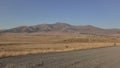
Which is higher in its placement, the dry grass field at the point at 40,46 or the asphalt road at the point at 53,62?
the asphalt road at the point at 53,62

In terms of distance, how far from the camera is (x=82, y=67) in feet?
51.4

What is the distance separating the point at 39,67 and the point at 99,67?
4430 mm

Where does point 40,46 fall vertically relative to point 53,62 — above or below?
below

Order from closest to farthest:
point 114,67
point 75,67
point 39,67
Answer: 1. point 39,67
2. point 75,67
3. point 114,67

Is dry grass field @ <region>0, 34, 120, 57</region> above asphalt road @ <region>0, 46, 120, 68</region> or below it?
below

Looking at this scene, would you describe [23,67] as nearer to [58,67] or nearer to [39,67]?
[39,67]

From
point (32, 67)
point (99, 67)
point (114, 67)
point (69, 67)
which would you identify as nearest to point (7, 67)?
point (32, 67)

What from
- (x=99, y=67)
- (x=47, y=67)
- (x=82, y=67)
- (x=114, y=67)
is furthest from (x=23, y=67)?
(x=114, y=67)

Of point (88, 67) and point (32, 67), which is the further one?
point (88, 67)

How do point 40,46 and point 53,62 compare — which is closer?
point 53,62

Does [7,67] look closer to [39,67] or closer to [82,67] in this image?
[39,67]

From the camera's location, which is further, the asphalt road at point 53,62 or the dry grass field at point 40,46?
the dry grass field at point 40,46

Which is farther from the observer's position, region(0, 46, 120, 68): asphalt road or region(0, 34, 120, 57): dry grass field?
region(0, 34, 120, 57): dry grass field

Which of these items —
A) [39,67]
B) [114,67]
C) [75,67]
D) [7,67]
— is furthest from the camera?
[114,67]
